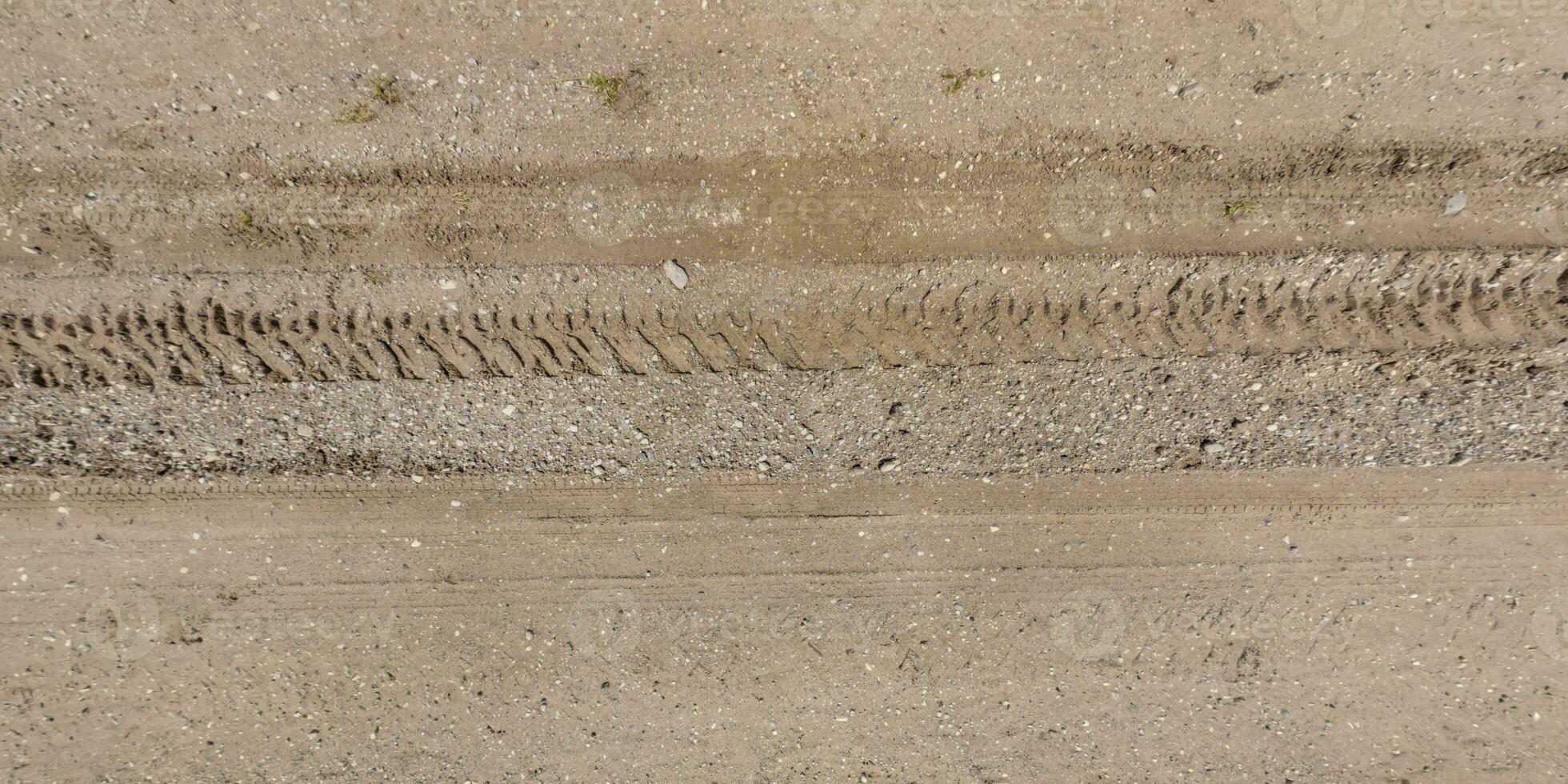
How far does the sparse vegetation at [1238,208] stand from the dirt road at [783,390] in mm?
18

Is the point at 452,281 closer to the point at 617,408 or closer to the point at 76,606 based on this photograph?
the point at 617,408

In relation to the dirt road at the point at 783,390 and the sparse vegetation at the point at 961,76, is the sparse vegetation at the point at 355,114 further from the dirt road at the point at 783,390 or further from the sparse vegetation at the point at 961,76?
the sparse vegetation at the point at 961,76

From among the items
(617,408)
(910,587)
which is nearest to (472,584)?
(617,408)

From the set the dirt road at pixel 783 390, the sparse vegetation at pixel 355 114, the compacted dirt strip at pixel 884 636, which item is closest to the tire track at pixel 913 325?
the dirt road at pixel 783 390

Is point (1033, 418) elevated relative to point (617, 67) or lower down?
lower down

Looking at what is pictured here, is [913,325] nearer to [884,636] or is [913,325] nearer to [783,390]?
[783,390]

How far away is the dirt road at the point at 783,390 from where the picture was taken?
11.9ft

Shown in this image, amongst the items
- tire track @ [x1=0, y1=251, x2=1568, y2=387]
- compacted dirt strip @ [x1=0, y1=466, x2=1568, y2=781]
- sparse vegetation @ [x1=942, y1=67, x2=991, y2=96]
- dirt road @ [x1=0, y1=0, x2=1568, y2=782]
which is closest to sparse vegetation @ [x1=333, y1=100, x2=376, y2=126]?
dirt road @ [x1=0, y1=0, x2=1568, y2=782]

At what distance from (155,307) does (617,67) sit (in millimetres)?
2842

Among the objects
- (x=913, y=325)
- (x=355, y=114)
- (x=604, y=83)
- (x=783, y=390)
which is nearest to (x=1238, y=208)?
(x=913, y=325)

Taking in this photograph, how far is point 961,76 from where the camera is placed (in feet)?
12.1

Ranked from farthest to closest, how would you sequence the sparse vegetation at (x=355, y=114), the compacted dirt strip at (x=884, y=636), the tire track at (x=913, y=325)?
the compacted dirt strip at (x=884, y=636)
the tire track at (x=913, y=325)
the sparse vegetation at (x=355, y=114)

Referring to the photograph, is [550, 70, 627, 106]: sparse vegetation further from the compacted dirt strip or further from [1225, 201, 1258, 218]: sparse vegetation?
[1225, 201, 1258, 218]: sparse vegetation

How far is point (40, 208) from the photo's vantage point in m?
3.56
